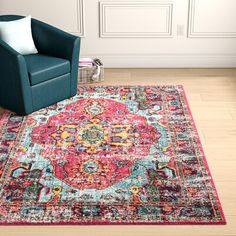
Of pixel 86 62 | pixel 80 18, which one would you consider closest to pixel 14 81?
pixel 86 62

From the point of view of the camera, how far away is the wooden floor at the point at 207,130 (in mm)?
3012

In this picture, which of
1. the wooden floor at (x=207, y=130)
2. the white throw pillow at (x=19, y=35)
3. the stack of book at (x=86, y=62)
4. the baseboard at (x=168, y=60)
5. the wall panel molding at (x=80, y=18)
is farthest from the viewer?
the baseboard at (x=168, y=60)

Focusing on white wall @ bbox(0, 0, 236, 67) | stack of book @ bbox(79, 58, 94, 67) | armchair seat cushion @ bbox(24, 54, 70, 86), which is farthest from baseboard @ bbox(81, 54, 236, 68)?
armchair seat cushion @ bbox(24, 54, 70, 86)

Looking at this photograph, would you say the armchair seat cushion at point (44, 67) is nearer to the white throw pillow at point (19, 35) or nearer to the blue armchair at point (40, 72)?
the blue armchair at point (40, 72)

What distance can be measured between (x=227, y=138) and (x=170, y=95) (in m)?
1.04

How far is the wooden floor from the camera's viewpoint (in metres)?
3.01

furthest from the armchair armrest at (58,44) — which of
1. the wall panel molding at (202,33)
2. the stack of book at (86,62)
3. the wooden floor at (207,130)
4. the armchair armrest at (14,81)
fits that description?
the wall panel molding at (202,33)

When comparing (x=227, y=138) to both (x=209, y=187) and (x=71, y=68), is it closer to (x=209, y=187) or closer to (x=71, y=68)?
(x=209, y=187)

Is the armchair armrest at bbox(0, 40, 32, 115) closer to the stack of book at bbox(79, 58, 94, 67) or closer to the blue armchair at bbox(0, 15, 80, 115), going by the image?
the blue armchair at bbox(0, 15, 80, 115)

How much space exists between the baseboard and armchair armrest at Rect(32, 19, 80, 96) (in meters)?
0.91

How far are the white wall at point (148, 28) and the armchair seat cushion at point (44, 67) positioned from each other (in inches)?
39.2

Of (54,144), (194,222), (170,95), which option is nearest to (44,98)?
(54,144)

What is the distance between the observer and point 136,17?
18.7 ft

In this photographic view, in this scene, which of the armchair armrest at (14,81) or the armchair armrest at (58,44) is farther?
the armchair armrest at (58,44)
